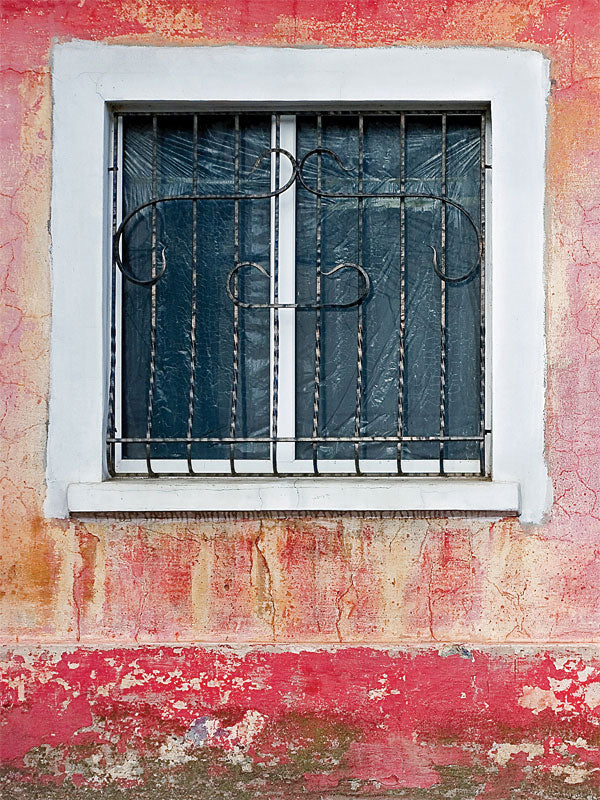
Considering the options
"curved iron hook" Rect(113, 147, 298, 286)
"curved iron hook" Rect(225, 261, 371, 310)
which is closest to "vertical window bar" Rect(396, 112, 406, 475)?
"curved iron hook" Rect(225, 261, 371, 310)

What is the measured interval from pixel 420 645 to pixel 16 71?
2.64 metres

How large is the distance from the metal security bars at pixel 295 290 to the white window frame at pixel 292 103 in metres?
0.11

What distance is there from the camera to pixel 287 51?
311 centimetres

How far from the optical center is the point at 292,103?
10.4ft

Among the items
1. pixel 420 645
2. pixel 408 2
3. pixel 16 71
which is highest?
pixel 408 2

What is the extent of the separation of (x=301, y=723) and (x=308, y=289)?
1649 millimetres

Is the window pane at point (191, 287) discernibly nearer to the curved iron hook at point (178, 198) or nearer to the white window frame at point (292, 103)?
the curved iron hook at point (178, 198)

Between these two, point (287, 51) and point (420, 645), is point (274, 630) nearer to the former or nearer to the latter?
point (420, 645)

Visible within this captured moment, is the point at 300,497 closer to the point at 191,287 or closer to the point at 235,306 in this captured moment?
the point at 235,306

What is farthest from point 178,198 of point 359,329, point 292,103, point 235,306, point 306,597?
point 306,597

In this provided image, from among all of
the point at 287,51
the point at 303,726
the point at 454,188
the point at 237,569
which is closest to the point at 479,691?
the point at 303,726

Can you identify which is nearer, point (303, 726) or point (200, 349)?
point (303, 726)

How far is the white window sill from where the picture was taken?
A: 10.0 ft

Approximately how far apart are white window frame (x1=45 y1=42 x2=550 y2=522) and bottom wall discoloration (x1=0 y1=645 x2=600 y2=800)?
0.56 m
